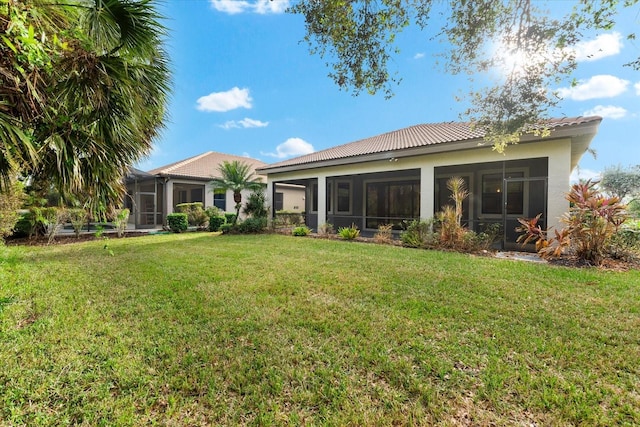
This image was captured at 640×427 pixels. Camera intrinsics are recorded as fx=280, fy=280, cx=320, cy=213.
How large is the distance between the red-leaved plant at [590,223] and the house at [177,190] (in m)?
12.7

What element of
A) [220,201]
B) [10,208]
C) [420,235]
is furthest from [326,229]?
[10,208]

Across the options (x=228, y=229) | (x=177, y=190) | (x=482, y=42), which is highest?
(x=482, y=42)

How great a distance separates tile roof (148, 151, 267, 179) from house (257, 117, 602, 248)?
580 cm

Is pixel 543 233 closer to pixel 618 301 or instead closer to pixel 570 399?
pixel 618 301

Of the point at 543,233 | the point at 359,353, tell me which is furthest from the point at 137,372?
the point at 543,233

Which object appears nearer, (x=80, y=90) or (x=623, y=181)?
(x=80, y=90)

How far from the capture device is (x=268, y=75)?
14.0 meters

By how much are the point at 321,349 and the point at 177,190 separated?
2203 cm

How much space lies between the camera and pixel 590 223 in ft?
22.3

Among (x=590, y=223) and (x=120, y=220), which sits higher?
(x=590, y=223)

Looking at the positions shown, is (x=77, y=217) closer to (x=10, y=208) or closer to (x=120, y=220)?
(x=120, y=220)

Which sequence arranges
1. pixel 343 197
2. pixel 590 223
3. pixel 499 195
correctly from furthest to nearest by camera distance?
pixel 343 197 → pixel 499 195 → pixel 590 223

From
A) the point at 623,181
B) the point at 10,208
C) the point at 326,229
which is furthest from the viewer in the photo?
the point at 623,181

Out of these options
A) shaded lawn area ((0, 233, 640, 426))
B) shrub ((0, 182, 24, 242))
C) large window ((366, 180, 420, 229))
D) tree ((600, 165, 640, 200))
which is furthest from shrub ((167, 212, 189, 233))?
tree ((600, 165, 640, 200))
